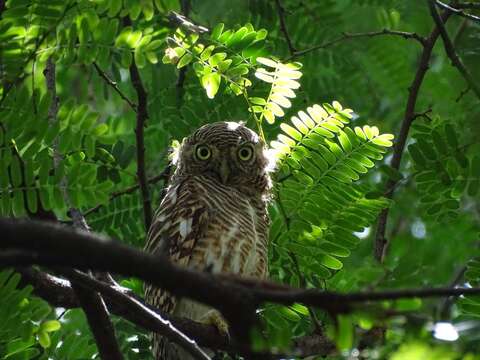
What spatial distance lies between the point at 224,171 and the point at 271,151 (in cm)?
93

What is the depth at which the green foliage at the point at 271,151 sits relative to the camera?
257cm

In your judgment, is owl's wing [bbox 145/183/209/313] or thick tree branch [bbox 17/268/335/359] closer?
thick tree branch [bbox 17/268/335/359]

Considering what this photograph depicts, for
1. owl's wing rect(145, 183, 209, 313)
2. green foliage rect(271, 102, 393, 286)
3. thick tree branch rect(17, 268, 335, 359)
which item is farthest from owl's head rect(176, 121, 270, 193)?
thick tree branch rect(17, 268, 335, 359)

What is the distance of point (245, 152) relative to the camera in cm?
455

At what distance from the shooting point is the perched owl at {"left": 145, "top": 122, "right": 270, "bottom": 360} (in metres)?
3.87

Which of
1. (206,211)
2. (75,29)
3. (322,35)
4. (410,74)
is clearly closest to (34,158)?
(75,29)

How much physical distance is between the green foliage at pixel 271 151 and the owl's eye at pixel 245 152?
0.13m

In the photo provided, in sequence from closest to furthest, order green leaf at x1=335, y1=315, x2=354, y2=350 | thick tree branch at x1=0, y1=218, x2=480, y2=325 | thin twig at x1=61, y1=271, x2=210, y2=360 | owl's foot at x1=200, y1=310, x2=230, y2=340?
1. thick tree branch at x1=0, y1=218, x2=480, y2=325
2. green leaf at x1=335, y1=315, x2=354, y2=350
3. thin twig at x1=61, y1=271, x2=210, y2=360
4. owl's foot at x1=200, y1=310, x2=230, y2=340

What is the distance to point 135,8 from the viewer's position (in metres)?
2.78

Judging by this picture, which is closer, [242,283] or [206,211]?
[242,283]

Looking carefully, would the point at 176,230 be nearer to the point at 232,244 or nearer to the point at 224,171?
the point at 232,244

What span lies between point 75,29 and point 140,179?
1265mm

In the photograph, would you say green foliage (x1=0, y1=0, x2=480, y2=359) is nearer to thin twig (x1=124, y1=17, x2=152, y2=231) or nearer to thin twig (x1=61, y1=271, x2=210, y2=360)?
thin twig (x1=124, y1=17, x2=152, y2=231)

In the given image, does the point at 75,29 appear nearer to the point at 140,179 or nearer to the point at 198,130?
the point at 140,179
